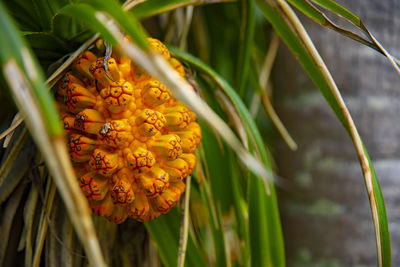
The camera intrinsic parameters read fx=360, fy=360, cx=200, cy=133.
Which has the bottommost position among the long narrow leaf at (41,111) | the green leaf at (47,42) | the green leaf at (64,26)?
the long narrow leaf at (41,111)

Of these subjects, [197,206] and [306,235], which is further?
[306,235]

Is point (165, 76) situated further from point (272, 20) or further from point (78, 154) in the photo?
point (272, 20)

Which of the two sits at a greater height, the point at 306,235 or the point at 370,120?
the point at 370,120

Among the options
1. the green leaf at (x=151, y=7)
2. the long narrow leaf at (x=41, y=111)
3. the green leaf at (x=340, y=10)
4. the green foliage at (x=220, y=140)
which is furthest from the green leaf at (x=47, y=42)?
the green leaf at (x=340, y=10)

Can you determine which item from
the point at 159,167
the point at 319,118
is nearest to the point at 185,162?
the point at 159,167

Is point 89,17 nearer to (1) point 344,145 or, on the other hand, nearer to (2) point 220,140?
(2) point 220,140

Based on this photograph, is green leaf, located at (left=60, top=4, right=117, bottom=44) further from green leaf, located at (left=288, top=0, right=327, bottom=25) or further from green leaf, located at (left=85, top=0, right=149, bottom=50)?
Result: green leaf, located at (left=288, top=0, right=327, bottom=25)

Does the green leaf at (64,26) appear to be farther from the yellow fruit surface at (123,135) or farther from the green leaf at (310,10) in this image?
the green leaf at (310,10)
